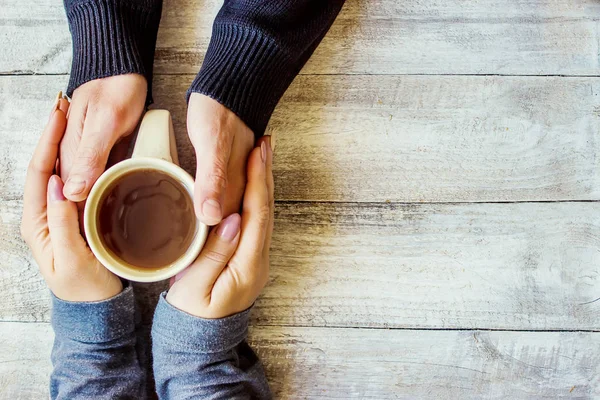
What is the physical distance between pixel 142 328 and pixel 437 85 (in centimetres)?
61

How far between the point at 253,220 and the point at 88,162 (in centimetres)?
23

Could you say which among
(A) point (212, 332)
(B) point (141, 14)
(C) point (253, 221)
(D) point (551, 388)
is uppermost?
(B) point (141, 14)

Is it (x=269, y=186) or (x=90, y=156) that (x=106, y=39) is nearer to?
(x=90, y=156)

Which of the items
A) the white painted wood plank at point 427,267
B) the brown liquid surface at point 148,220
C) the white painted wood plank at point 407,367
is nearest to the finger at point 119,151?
the brown liquid surface at point 148,220

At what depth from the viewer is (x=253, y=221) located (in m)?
0.77

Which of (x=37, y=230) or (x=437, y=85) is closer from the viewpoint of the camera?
(x=37, y=230)

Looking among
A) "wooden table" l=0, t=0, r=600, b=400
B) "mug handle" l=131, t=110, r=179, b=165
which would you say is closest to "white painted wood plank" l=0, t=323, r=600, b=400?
"wooden table" l=0, t=0, r=600, b=400

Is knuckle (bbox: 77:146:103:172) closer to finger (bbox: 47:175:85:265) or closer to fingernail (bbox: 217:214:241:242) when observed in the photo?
finger (bbox: 47:175:85:265)

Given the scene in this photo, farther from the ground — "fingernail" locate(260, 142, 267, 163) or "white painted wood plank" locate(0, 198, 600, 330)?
"fingernail" locate(260, 142, 267, 163)

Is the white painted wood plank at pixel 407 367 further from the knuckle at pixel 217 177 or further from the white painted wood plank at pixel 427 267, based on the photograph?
the knuckle at pixel 217 177

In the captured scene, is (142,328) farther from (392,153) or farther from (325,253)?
(392,153)

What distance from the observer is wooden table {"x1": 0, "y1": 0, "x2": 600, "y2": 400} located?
0.86 m

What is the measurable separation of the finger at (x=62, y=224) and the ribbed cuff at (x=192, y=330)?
0.48 feet

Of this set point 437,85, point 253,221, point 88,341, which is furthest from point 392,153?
point 88,341
